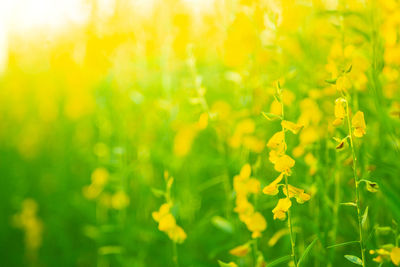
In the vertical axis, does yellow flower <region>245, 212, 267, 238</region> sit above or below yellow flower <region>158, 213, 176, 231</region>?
below

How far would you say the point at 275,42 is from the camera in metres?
1.60

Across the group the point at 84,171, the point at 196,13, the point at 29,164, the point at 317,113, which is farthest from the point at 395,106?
the point at 29,164

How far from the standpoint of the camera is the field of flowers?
1193 mm

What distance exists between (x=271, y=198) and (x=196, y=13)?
47.3 inches

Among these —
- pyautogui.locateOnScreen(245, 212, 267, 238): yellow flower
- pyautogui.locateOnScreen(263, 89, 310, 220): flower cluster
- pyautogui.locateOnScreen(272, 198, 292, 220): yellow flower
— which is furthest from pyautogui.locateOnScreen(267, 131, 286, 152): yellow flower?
pyautogui.locateOnScreen(245, 212, 267, 238): yellow flower

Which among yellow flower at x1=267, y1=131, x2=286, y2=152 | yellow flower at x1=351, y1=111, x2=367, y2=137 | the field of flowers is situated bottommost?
the field of flowers

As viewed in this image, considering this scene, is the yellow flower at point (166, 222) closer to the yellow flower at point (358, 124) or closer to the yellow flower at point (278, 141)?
the yellow flower at point (278, 141)

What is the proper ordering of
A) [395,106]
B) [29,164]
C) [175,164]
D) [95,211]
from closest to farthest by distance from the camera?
[395,106] → [175,164] → [95,211] → [29,164]

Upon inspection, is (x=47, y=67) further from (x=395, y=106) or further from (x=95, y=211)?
(x=395, y=106)

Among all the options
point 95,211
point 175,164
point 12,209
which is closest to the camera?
point 175,164

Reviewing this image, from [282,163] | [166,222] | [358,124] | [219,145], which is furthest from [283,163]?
[219,145]

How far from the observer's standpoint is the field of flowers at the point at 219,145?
47.0 inches

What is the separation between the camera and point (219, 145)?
1626 millimetres

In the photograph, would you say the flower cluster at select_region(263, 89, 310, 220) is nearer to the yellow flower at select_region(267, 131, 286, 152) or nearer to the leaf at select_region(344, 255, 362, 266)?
the yellow flower at select_region(267, 131, 286, 152)
